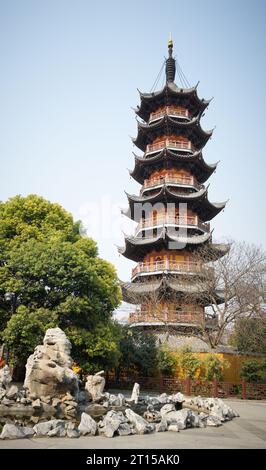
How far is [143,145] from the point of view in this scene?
30.3 meters

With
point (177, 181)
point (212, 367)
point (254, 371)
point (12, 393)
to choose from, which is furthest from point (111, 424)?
point (177, 181)

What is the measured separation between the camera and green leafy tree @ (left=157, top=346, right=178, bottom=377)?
1868 centimetres

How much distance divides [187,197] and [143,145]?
312 inches

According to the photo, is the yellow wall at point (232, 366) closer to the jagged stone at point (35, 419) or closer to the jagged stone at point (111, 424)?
the jagged stone at point (35, 419)

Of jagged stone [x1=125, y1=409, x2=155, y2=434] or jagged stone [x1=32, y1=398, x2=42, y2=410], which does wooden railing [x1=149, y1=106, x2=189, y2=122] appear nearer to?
jagged stone [x1=32, y1=398, x2=42, y2=410]

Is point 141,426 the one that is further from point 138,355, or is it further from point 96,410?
point 138,355

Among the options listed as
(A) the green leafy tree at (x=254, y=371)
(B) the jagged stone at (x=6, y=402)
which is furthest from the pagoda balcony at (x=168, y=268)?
(B) the jagged stone at (x=6, y=402)

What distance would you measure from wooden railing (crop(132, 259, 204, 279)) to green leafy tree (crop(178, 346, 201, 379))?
5.37m

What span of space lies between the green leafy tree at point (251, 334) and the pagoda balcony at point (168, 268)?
3.85 m

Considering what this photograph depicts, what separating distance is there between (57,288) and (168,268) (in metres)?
9.76

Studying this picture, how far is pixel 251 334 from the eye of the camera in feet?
65.8
